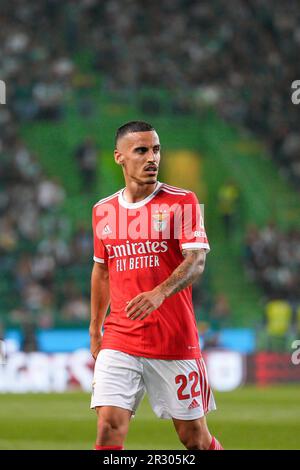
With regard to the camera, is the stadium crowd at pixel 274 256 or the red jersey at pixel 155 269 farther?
the stadium crowd at pixel 274 256

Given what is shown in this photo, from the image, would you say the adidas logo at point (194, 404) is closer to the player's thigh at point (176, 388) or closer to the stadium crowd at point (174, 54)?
the player's thigh at point (176, 388)

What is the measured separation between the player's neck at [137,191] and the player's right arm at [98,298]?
0.49m

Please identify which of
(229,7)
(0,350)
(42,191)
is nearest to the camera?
(0,350)

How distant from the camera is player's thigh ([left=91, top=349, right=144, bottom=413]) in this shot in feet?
23.3

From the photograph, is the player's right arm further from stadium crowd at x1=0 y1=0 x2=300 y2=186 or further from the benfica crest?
stadium crowd at x1=0 y1=0 x2=300 y2=186

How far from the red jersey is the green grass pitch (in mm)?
4072

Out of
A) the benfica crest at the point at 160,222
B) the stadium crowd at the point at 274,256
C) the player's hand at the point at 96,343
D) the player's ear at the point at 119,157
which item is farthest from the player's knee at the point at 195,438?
the stadium crowd at the point at 274,256

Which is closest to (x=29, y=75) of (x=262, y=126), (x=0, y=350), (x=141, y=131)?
(x=262, y=126)

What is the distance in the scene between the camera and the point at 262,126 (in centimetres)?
3019

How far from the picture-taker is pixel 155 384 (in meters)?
7.27

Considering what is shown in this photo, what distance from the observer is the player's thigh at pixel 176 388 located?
23.6 ft

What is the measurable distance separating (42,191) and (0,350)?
7102 millimetres

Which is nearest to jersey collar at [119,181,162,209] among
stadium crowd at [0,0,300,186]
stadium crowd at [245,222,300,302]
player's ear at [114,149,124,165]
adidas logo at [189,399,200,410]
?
player's ear at [114,149,124,165]
